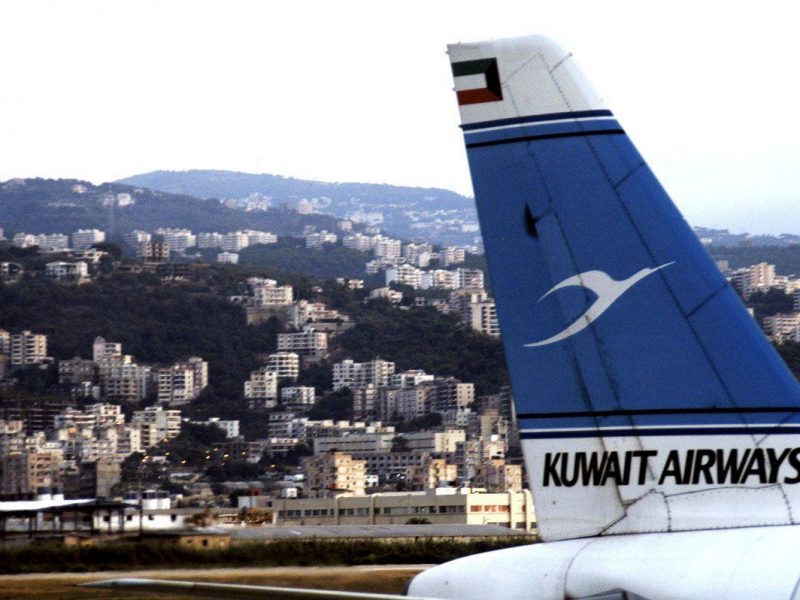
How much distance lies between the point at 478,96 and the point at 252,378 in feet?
501

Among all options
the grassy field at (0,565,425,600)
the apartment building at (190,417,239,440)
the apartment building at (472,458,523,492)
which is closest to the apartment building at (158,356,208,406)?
the apartment building at (190,417,239,440)

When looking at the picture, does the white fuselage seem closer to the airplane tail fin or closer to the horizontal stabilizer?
the airplane tail fin

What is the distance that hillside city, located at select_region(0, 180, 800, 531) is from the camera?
116 metres

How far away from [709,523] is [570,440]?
0.77m

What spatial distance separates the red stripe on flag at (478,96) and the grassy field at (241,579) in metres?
13.7

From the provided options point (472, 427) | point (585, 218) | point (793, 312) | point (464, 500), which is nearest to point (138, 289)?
point (472, 427)

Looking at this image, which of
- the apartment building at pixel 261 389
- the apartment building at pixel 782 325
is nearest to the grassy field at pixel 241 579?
the apartment building at pixel 782 325

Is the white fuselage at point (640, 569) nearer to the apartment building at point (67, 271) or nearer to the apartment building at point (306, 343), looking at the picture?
the apartment building at point (306, 343)

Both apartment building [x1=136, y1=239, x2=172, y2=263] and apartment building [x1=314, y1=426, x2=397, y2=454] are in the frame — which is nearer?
apartment building [x1=314, y1=426, x2=397, y2=454]

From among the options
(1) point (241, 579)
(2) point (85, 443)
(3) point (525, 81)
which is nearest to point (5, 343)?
(2) point (85, 443)

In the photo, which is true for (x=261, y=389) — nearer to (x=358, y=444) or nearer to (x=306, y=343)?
(x=306, y=343)

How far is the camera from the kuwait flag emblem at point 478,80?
7668mm

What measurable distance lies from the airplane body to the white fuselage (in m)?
0.01

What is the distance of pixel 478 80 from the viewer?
303 inches
